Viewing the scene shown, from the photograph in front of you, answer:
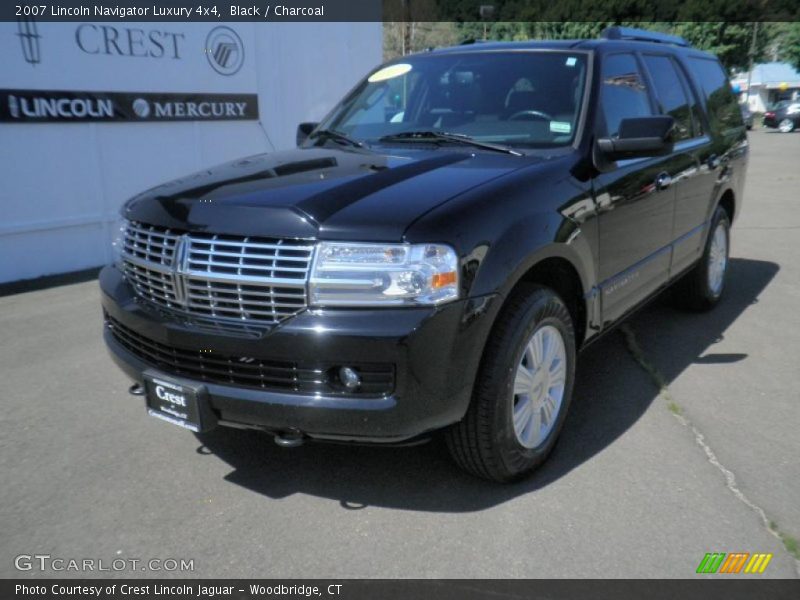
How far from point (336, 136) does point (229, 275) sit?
1.76 metres

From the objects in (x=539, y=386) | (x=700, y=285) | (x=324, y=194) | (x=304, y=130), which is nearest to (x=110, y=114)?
(x=304, y=130)

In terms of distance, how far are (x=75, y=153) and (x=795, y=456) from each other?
23.4 feet

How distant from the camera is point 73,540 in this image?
2.83 m

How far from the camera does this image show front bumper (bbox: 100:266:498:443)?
8.30ft

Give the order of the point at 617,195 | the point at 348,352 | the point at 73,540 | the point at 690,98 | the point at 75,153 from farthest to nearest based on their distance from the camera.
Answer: the point at 75,153, the point at 690,98, the point at 617,195, the point at 73,540, the point at 348,352

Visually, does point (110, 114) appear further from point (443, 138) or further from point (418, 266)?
point (418, 266)

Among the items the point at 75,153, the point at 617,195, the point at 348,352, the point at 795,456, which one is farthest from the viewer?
the point at 75,153

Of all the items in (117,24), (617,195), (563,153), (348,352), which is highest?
(117,24)

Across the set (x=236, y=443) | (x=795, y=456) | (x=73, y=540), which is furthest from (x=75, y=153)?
(x=795, y=456)

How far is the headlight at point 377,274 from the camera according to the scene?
8.37 feet

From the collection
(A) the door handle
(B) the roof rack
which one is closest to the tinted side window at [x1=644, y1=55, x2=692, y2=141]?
(B) the roof rack

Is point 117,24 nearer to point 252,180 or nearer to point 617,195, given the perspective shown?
point 252,180
